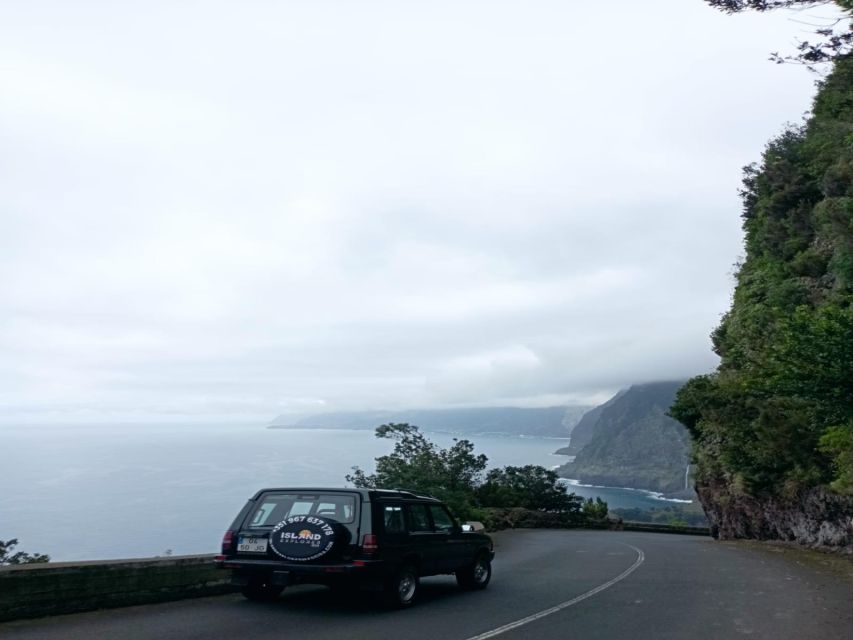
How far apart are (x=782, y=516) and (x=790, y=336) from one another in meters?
17.2

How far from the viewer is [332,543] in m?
9.80

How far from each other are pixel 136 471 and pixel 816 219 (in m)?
152

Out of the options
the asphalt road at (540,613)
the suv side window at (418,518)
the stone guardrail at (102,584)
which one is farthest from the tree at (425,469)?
the stone guardrail at (102,584)

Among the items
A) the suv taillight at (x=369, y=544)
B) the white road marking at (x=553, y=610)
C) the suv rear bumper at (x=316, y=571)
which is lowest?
the white road marking at (x=553, y=610)

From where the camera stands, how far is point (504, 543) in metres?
26.2

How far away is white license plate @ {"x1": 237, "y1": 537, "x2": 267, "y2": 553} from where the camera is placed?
10.2 meters

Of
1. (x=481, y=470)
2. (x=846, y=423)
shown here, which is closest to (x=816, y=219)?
(x=846, y=423)

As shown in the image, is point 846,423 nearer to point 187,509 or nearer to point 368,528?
point 368,528

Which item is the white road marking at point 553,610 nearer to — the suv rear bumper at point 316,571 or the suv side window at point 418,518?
the suv rear bumper at point 316,571

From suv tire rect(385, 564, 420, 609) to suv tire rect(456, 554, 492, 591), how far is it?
1909mm

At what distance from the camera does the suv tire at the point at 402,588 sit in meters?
10.3

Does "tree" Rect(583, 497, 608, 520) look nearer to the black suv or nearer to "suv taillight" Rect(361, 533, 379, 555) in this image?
the black suv

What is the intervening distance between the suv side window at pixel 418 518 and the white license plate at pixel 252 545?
2230 millimetres

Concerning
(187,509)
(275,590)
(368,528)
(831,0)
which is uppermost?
(831,0)
